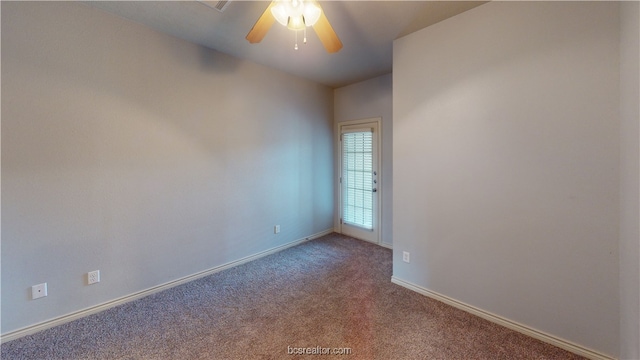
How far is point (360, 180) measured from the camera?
13.5 ft

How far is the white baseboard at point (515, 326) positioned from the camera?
1.66 meters

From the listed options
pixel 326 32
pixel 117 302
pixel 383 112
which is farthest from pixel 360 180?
pixel 117 302

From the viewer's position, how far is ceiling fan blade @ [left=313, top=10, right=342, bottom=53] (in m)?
1.58

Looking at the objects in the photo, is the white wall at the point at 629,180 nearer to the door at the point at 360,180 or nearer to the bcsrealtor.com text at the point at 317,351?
the bcsrealtor.com text at the point at 317,351

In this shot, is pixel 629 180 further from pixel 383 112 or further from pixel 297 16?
→ pixel 383 112

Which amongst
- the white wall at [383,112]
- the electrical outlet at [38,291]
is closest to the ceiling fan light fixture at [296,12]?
the white wall at [383,112]

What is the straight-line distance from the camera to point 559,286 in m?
1.76

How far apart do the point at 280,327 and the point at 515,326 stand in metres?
1.88

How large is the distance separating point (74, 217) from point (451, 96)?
3.44 m

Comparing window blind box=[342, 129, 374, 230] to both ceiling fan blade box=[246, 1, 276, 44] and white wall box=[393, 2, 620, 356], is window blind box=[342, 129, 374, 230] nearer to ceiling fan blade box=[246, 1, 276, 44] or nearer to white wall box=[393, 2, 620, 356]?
white wall box=[393, 2, 620, 356]

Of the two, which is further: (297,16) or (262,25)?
Result: (262,25)

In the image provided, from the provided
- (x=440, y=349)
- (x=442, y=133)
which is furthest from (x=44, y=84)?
(x=440, y=349)

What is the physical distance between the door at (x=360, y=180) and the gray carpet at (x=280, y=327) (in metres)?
1.34

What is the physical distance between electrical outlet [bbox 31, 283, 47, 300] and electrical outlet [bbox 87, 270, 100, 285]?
0.25 meters
